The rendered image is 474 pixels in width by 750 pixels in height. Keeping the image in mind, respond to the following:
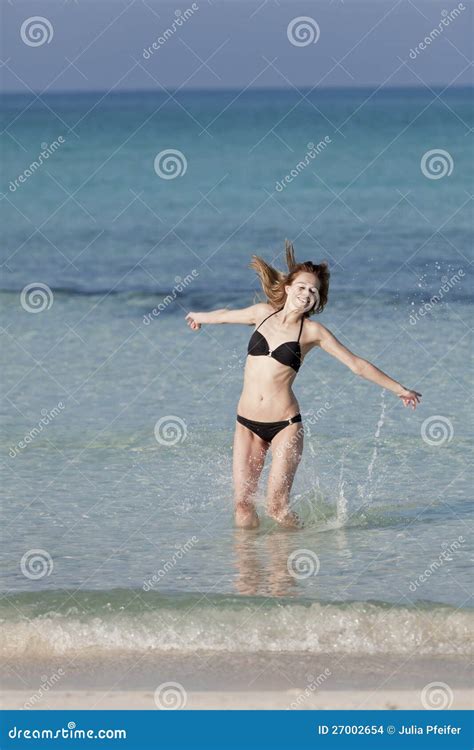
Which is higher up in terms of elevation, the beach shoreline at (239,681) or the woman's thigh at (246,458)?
the woman's thigh at (246,458)

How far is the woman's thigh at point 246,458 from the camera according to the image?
7945 millimetres

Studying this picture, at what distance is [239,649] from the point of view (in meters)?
6.19

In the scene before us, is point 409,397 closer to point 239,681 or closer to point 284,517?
point 284,517

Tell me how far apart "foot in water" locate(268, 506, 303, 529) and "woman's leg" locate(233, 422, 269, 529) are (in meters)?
0.13

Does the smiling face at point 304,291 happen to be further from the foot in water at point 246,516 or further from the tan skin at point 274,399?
the foot in water at point 246,516

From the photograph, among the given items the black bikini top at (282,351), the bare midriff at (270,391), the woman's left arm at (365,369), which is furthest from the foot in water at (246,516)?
the woman's left arm at (365,369)

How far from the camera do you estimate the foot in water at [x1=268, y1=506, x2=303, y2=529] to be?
7.87m

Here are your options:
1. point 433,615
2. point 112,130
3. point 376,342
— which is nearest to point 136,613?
point 433,615

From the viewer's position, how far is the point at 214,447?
9.95 metres

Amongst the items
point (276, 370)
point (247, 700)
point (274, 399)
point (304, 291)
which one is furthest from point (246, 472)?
point (247, 700)

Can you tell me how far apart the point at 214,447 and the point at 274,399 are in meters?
2.23

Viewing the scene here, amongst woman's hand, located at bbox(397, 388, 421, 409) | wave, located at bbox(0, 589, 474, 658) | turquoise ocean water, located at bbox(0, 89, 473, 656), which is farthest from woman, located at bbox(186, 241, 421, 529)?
wave, located at bbox(0, 589, 474, 658)

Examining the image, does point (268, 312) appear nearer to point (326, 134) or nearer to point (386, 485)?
point (386, 485)

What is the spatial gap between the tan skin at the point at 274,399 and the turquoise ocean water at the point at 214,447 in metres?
0.14
